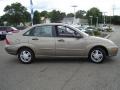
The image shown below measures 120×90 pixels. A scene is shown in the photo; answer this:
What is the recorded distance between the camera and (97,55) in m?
9.27

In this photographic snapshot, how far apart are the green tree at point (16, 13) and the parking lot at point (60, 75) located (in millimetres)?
86462

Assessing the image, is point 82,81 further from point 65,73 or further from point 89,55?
point 89,55

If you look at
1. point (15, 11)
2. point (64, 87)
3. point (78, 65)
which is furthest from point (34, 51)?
point (15, 11)

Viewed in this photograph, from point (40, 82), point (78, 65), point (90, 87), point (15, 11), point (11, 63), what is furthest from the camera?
point (15, 11)

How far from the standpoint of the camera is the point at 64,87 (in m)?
6.02

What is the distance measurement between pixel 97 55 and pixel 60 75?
247 centimetres

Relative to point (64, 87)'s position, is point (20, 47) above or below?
above

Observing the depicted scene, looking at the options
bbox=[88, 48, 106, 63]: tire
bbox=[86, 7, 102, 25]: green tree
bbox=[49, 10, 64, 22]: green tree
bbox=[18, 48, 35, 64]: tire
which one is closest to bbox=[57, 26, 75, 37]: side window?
bbox=[88, 48, 106, 63]: tire

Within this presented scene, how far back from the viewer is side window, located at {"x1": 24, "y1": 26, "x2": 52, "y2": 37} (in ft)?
30.9

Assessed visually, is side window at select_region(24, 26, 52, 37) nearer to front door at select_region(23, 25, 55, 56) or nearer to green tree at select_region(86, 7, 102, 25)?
front door at select_region(23, 25, 55, 56)

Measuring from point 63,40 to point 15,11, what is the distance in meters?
89.8

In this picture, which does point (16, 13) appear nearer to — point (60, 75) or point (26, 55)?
point (26, 55)

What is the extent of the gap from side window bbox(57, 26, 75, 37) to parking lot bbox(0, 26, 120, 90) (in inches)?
43.2

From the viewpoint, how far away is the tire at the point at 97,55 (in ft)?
30.3
